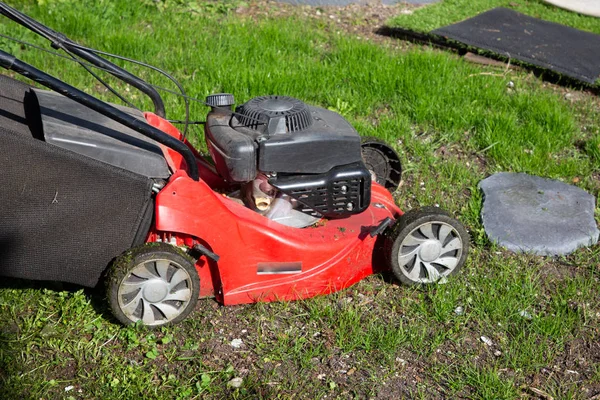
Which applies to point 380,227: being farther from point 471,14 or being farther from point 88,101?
point 471,14

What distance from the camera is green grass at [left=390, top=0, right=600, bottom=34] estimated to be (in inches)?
233

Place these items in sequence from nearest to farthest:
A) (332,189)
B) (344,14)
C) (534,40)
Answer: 1. (332,189)
2. (534,40)
3. (344,14)

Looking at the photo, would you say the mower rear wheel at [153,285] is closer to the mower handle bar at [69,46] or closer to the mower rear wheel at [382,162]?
the mower handle bar at [69,46]

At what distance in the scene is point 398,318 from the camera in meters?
2.82

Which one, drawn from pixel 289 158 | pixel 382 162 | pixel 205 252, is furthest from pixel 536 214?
pixel 205 252

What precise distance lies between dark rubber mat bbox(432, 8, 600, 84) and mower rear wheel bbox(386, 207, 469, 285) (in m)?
2.50

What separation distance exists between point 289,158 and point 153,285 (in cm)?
65

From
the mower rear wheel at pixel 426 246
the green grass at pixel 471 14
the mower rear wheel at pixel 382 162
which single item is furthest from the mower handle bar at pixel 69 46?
the green grass at pixel 471 14

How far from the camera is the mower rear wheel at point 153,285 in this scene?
7.96ft

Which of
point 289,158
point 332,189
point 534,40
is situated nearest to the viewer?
point 289,158

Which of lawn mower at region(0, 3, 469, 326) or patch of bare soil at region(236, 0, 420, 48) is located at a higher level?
lawn mower at region(0, 3, 469, 326)

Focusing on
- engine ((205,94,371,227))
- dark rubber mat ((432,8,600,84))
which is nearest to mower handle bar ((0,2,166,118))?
engine ((205,94,371,227))

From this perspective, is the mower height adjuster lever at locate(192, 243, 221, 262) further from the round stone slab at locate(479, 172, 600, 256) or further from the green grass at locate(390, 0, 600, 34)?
the green grass at locate(390, 0, 600, 34)

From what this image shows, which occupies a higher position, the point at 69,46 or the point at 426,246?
the point at 69,46
